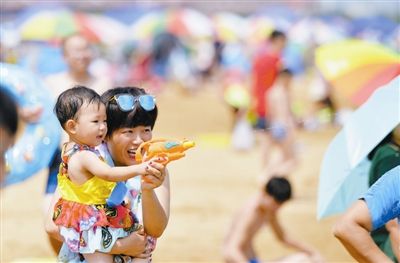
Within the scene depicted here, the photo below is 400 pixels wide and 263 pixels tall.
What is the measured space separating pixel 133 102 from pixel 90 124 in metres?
0.20

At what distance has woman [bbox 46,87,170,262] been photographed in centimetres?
368

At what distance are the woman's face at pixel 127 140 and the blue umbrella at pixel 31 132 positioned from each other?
173 centimetres

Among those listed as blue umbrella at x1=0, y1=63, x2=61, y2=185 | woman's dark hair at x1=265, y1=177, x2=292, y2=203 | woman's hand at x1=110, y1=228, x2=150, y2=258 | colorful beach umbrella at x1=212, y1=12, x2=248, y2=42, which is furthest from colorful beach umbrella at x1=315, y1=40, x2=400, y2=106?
colorful beach umbrella at x1=212, y1=12, x2=248, y2=42

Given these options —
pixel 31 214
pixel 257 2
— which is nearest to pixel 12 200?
pixel 31 214

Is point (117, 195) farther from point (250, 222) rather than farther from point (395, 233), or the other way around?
point (250, 222)

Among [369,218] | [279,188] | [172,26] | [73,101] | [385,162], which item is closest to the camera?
[369,218]

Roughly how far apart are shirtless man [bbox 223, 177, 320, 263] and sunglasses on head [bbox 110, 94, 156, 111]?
2.45m

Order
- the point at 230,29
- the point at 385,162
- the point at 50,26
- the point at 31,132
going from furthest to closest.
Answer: the point at 230,29, the point at 50,26, the point at 31,132, the point at 385,162

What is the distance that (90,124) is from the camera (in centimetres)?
367

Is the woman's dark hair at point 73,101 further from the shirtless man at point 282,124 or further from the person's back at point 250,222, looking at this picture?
the shirtless man at point 282,124

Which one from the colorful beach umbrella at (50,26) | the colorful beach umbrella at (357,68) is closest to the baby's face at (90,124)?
the colorful beach umbrella at (357,68)

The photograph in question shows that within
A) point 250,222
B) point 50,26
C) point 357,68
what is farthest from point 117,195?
point 50,26

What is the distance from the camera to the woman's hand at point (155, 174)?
11.3 feet

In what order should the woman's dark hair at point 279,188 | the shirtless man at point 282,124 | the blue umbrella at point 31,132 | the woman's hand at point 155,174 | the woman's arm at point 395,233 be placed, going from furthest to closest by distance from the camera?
the shirtless man at point 282,124
the woman's dark hair at point 279,188
the blue umbrella at point 31,132
the woman's arm at point 395,233
the woman's hand at point 155,174
